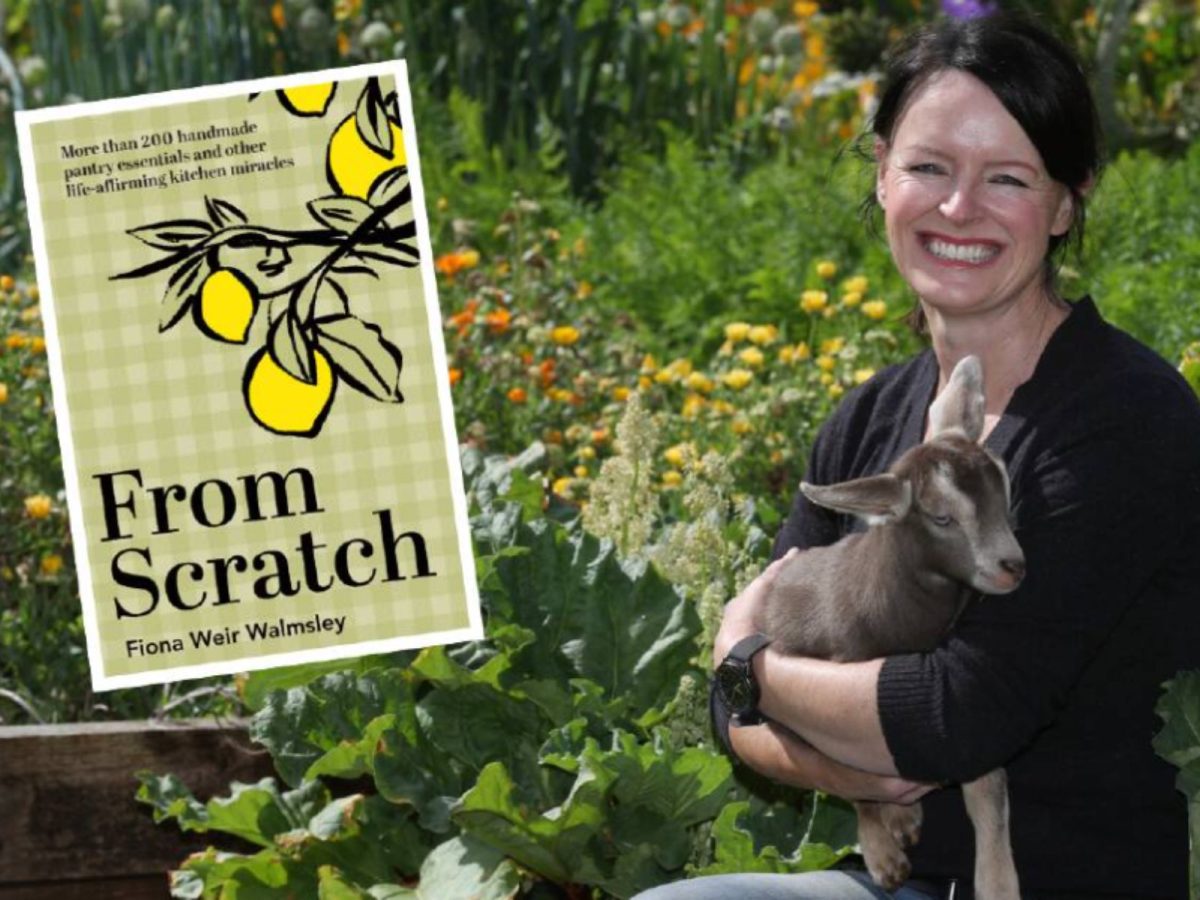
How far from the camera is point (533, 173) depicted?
7.63 m

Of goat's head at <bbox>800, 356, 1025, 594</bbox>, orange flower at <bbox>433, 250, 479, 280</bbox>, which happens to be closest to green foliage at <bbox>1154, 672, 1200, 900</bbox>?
goat's head at <bbox>800, 356, 1025, 594</bbox>

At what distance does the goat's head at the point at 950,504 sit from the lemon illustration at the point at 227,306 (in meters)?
1.41

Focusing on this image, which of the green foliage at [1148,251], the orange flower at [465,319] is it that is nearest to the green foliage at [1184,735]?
the green foliage at [1148,251]

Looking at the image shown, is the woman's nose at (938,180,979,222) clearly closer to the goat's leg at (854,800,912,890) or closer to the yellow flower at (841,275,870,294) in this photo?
the goat's leg at (854,800,912,890)

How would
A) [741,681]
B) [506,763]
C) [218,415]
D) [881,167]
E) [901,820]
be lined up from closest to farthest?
1. [901,820]
2. [741,681]
3. [881,167]
4. [218,415]
5. [506,763]

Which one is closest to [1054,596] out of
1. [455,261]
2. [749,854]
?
[749,854]

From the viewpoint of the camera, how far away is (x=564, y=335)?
18.6ft

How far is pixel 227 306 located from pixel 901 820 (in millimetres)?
1571

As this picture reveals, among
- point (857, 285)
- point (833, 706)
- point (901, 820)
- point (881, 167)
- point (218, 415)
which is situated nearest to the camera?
point (833, 706)

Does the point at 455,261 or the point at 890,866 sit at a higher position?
the point at 455,261

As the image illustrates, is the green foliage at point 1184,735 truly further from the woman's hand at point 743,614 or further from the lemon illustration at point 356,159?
the lemon illustration at point 356,159

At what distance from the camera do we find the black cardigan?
8.85 ft

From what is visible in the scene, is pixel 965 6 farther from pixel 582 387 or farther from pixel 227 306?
pixel 227 306

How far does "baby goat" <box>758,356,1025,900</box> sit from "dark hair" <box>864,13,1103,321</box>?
392 mm
